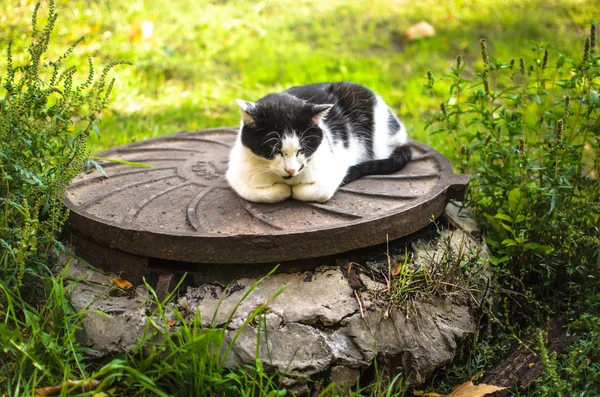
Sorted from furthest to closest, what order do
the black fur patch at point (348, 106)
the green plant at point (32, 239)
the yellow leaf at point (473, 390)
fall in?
the black fur patch at point (348, 106) → the yellow leaf at point (473, 390) → the green plant at point (32, 239)

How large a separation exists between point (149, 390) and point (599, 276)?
6.77ft

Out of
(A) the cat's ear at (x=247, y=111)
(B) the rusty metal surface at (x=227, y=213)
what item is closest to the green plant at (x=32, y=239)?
(B) the rusty metal surface at (x=227, y=213)

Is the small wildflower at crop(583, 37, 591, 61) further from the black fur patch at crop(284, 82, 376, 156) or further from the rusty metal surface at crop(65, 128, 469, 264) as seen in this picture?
the black fur patch at crop(284, 82, 376, 156)

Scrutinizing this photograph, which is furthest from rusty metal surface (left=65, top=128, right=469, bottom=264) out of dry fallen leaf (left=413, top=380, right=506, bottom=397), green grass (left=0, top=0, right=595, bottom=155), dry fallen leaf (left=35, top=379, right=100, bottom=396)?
green grass (left=0, top=0, right=595, bottom=155)

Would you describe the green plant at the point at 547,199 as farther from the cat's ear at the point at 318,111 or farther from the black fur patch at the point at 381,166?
the cat's ear at the point at 318,111

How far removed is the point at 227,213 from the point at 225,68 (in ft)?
13.1

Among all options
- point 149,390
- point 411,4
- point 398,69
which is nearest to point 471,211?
point 149,390

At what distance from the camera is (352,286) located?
2.55 m

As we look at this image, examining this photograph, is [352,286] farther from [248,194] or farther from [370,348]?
[248,194]

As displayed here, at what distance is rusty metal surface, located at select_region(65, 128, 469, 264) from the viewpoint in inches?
95.4

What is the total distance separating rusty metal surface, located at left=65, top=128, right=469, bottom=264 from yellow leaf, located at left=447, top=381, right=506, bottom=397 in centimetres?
68

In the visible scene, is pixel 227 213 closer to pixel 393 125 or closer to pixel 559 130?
pixel 393 125

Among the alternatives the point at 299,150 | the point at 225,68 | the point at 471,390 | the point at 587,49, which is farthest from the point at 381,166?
the point at 225,68

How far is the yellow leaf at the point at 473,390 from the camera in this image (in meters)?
2.35
